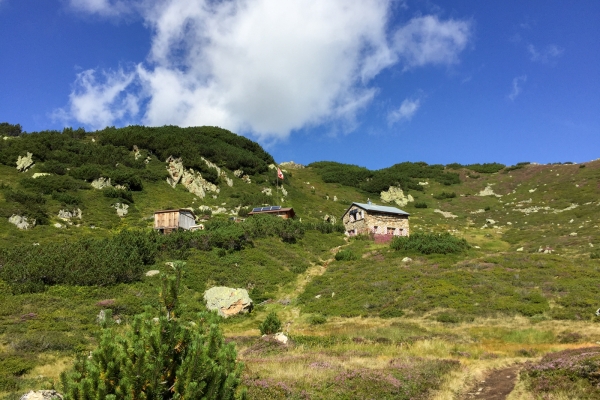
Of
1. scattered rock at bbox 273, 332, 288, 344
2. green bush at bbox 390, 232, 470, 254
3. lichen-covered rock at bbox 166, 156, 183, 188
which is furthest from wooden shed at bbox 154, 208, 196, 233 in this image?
scattered rock at bbox 273, 332, 288, 344

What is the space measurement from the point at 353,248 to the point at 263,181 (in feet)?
85.4

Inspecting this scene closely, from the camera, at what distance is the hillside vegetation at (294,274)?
39.4 feet

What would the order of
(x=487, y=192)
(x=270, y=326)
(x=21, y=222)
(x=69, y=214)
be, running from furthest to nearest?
1. (x=487, y=192)
2. (x=69, y=214)
3. (x=21, y=222)
4. (x=270, y=326)

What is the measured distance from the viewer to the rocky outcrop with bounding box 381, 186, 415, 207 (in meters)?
69.8

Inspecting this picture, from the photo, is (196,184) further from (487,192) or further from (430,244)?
(487,192)

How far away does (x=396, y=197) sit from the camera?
233 ft

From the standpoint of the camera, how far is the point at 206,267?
95.2ft

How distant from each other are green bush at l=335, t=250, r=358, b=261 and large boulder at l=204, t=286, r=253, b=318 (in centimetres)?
1401

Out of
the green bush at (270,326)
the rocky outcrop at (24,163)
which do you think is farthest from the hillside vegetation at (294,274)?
the rocky outcrop at (24,163)

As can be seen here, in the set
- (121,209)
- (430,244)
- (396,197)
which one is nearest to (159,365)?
(430,244)

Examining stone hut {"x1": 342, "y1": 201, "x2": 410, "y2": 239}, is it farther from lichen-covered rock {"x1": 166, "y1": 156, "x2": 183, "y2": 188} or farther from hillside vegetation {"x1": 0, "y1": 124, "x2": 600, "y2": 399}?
lichen-covered rock {"x1": 166, "y1": 156, "x2": 183, "y2": 188}

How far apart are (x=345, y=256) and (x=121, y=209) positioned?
2518cm

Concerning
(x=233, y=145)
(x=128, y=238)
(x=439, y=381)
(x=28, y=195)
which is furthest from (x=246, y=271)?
(x=233, y=145)

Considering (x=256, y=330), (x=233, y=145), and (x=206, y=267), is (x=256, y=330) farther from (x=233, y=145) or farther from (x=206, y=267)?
(x=233, y=145)
